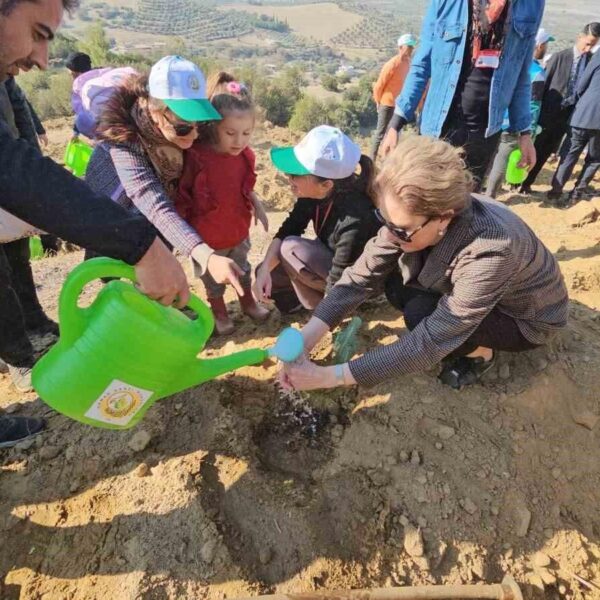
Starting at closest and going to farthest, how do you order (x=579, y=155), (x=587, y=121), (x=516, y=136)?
1. (x=516, y=136)
2. (x=587, y=121)
3. (x=579, y=155)

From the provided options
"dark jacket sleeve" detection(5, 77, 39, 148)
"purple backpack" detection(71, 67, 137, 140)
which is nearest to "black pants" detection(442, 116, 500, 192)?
"purple backpack" detection(71, 67, 137, 140)

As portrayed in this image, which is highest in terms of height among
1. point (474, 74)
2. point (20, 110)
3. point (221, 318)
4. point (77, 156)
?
point (474, 74)

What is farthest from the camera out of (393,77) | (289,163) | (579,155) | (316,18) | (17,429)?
(316,18)

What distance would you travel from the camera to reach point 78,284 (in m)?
1.23

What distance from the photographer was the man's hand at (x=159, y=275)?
1233 millimetres

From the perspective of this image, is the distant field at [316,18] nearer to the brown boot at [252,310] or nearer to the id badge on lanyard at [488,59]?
the id badge on lanyard at [488,59]

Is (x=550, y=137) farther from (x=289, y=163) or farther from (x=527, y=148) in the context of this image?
(x=289, y=163)

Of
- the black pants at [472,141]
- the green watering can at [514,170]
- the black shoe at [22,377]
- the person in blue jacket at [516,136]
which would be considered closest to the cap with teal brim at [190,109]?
the black shoe at [22,377]

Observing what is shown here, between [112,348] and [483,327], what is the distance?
1.43 metres

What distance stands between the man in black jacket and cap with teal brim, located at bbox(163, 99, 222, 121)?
1.74 ft

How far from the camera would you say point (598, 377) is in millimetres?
2146

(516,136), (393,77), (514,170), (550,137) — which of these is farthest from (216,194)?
(550,137)

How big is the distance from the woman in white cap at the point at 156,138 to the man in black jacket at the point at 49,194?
1.76 ft

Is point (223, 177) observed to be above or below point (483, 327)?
above
